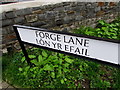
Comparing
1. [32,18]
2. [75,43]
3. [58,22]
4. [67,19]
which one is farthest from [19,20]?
[75,43]

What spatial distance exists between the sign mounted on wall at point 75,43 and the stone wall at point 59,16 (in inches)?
27.8

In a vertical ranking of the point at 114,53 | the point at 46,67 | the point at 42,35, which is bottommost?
the point at 46,67

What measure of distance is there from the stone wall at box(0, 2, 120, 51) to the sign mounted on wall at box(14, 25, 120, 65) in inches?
27.8

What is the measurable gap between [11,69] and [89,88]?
1429 mm

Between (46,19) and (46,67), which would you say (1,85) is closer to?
(46,67)

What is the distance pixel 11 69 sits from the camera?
91.4 inches

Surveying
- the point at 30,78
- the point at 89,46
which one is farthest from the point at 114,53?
the point at 30,78

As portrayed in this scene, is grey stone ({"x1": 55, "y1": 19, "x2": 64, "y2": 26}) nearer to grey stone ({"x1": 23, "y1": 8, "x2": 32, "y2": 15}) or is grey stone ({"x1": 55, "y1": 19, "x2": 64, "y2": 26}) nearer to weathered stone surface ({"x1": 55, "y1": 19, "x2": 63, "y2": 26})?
weathered stone surface ({"x1": 55, "y1": 19, "x2": 63, "y2": 26})

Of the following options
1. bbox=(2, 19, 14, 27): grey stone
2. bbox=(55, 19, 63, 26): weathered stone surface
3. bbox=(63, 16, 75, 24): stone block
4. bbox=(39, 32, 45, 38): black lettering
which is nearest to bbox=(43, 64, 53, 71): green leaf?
bbox=(39, 32, 45, 38): black lettering

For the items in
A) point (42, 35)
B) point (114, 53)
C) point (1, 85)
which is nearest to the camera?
point (114, 53)

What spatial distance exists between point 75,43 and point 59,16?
61.6 inches

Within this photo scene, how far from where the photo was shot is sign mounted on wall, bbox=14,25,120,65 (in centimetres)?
134

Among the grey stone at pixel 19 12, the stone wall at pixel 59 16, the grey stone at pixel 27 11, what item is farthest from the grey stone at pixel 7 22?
the grey stone at pixel 27 11

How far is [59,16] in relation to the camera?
2.90 meters
